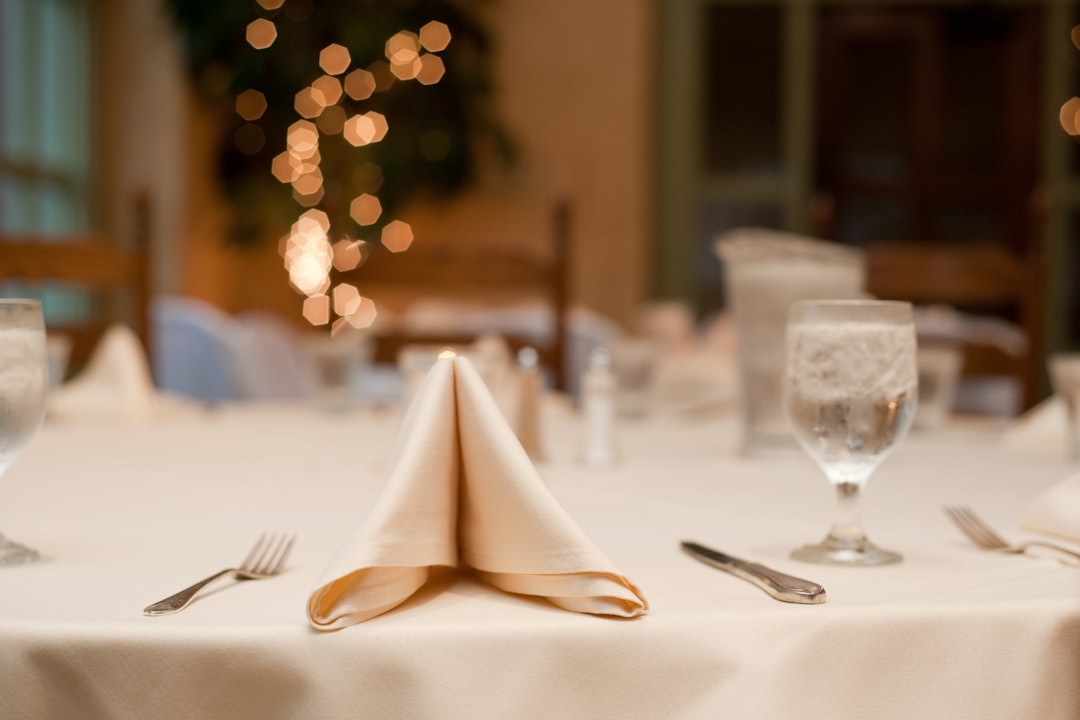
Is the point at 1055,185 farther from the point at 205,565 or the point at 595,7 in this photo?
the point at 205,565

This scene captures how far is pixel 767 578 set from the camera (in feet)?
1.94

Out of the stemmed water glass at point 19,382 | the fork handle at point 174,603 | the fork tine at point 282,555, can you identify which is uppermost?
the stemmed water glass at point 19,382

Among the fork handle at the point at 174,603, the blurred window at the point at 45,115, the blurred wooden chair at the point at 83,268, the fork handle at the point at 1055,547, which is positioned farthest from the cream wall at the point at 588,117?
the fork handle at the point at 174,603

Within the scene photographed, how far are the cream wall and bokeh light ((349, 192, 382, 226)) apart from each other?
2.50ft

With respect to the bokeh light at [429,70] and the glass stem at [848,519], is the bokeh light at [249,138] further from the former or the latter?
the glass stem at [848,519]

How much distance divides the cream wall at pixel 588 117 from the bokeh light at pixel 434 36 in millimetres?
352

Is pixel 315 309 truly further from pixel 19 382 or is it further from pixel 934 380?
pixel 19 382

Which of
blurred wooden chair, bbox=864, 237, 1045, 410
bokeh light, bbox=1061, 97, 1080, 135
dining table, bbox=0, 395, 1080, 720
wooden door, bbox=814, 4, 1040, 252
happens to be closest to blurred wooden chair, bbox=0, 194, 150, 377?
dining table, bbox=0, 395, 1080, 720

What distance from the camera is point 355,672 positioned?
0.50m

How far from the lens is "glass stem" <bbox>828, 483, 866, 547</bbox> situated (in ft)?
2.24

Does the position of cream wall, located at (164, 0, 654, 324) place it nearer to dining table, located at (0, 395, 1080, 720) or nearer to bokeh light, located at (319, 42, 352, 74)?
bokeh light, located at (319, 42, 352, 74)

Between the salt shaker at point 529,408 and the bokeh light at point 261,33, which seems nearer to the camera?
the salt shaker at point 529,408

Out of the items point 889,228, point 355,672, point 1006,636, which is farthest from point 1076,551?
point 889,228

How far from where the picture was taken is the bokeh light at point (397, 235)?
16.9ft
